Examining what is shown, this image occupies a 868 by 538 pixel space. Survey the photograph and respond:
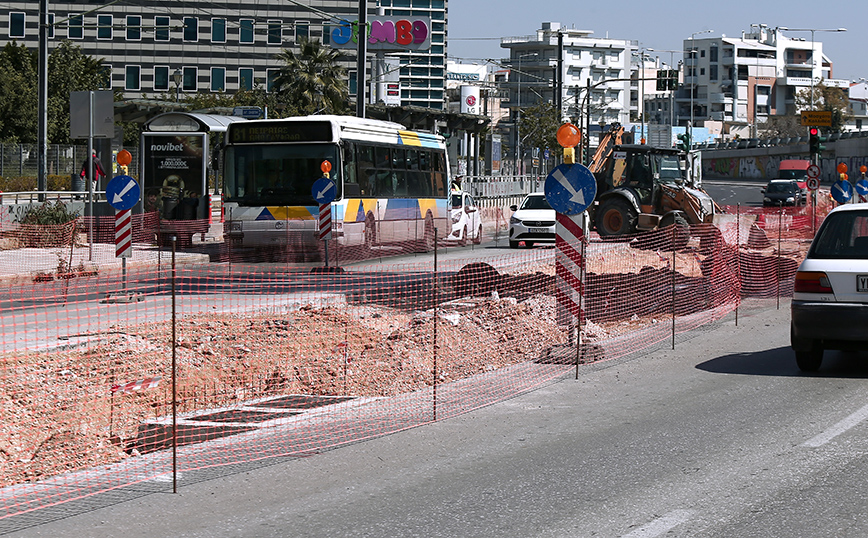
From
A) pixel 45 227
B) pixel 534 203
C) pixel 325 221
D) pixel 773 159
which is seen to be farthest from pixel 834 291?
pixel 773 159

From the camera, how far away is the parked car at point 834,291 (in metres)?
11.0

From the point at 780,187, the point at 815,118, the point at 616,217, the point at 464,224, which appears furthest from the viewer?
the point at 780,187

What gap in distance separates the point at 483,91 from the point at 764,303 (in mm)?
149385

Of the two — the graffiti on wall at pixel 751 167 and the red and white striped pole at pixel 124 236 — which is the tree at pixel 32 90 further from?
the graffiti on wall at pixel 751 167

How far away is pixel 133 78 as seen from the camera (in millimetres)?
93250

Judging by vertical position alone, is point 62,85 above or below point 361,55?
above

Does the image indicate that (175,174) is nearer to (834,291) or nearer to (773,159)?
(834,291)

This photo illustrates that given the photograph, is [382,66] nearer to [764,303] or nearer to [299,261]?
[299,261]

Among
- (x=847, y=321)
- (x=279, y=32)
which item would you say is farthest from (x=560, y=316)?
(x=279, y=32)

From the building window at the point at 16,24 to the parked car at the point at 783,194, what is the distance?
61261mm

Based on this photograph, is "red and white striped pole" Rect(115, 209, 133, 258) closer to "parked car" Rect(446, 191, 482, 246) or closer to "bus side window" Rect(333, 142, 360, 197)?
"bus side window" Rect(333, 142, 360, 197)

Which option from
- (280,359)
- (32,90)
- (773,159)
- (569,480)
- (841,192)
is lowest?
(569,480)

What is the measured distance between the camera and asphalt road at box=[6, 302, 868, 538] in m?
6.29

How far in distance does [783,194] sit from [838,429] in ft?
185
